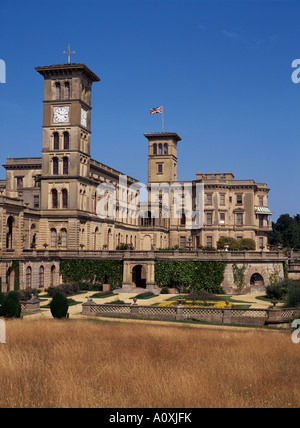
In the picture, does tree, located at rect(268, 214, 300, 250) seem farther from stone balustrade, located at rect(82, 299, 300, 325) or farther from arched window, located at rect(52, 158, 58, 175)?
stone balustrade, located at rect(82, 299, 300, 325)

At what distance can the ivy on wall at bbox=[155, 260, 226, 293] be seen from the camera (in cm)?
5328

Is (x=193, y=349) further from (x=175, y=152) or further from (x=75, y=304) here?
(x=175, y=152)

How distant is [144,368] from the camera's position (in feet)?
55.9

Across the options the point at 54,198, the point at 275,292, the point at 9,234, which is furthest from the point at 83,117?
the point at 275,292

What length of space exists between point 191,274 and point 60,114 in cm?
2927

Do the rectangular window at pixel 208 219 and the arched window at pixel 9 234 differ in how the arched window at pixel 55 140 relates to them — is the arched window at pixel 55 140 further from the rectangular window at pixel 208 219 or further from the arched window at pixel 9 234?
the rectangular window at pixel 208 219

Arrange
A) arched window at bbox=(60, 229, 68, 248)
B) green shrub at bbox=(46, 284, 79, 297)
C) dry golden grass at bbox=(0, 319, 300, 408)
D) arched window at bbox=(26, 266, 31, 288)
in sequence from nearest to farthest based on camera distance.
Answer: dry golden grass at bbox=(0, 319, 300, 408) < green shrub at bbox=(46, 284, 79, 297) < arched window at bbox=(26, 266, 31, 288) < arched window at bbox=(60, 229, 68, 248)

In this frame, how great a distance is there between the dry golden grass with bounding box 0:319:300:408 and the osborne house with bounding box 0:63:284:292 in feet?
91.0

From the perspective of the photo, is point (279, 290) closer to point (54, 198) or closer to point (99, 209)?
point (54, 198)

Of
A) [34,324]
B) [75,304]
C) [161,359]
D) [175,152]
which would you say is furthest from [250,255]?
[175,152]

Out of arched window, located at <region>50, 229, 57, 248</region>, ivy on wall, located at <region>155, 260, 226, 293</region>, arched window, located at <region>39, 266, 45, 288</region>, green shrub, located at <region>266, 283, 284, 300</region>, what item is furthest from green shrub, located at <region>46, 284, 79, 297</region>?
green shrub, located at <region>266, 283, 284, 300</region>

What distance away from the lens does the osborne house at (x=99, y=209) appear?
5350 centimetres

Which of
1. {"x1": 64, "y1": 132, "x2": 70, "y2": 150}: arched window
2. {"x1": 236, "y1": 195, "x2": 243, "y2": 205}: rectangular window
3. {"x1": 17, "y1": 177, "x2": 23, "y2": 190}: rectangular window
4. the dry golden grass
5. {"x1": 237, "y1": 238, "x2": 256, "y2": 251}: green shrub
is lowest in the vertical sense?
the dry golden grass

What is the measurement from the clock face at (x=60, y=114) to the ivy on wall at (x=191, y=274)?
24.8 m
